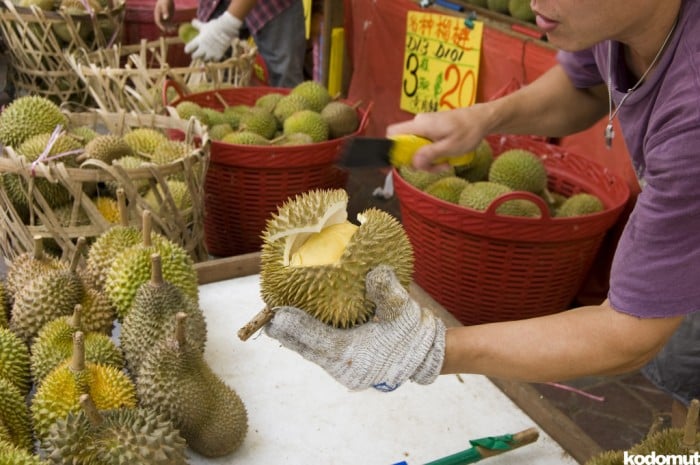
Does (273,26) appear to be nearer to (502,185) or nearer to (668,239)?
(502,185)

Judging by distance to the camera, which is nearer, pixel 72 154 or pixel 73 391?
pixel 73 391

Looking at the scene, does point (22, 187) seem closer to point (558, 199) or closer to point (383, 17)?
point (558, 199)

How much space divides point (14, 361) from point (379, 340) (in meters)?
0.80

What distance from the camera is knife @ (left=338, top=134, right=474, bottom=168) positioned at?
5.83ft

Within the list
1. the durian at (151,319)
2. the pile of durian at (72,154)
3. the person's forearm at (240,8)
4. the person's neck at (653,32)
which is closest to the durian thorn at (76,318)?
the durian at (151,319)

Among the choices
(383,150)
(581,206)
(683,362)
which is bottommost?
(683,362)

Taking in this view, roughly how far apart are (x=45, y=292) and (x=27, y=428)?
0.34 meters

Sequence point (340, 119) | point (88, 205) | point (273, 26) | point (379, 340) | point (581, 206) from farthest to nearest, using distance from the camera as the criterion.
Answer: point (273, 26) → point (340, 119) → point (581, 206) → point (88, 205) → point (379, 340)

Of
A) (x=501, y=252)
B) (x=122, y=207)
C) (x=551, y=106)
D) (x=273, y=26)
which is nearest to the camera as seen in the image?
(x=122, y=207)

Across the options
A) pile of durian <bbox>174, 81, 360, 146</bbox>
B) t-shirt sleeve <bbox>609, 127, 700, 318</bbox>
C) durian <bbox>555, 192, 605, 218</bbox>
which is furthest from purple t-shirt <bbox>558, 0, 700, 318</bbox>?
pile of durian <bbox>174, 81, 360, 146</bbox>

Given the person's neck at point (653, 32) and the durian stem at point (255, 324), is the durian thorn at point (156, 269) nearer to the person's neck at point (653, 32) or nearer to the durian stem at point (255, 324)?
the durian stem at point (255, 324)

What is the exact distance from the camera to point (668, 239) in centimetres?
122

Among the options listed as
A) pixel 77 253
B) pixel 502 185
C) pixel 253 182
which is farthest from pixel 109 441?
pixel 502 185

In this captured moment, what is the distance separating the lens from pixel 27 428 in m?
1.38
